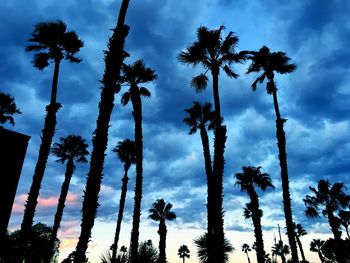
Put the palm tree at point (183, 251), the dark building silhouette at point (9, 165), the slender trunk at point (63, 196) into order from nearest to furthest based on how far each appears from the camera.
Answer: the dark building silhouette at point (9, 165) → the slender trunk at point (63, 196) → the palm tree at point (183, 251)

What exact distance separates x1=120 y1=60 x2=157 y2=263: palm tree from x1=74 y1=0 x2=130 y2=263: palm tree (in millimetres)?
10228

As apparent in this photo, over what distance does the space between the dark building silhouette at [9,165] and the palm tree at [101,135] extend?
347 inches

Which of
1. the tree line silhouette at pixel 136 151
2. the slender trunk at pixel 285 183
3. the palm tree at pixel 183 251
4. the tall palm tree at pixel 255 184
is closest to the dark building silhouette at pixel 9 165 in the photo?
the tree line silhouette at pixel 136 151

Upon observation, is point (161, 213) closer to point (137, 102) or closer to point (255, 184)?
point (255, 184)

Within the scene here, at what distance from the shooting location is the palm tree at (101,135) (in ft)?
32.7

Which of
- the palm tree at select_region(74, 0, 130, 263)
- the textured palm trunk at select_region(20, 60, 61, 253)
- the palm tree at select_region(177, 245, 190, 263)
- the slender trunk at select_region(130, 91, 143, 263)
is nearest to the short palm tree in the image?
the textured palm trunk at select_region(20, 60, 61, 253)

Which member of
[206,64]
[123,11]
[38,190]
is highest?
[206,64]

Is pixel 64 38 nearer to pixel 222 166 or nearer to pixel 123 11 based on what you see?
pixel 123 11

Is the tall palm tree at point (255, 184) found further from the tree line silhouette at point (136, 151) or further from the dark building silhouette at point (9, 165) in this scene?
the dark building silhouette at point (9, 165)

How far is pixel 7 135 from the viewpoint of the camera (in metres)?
17.3

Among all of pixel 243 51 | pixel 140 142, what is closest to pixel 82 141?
pixel 140 142

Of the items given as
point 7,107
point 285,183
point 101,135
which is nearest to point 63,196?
point 7,107

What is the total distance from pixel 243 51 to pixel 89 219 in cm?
1599

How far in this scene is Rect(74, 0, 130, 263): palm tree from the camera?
32.7 feet
